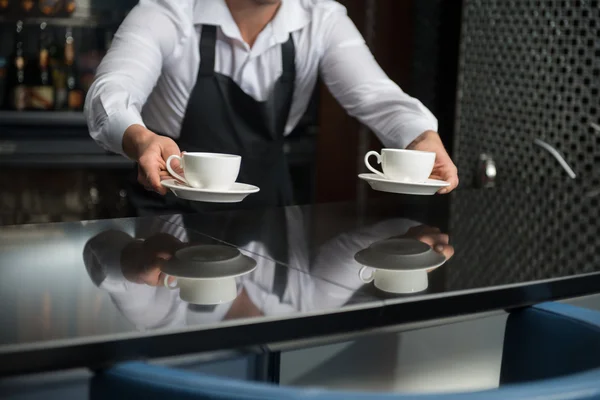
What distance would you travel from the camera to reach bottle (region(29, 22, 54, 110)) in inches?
117

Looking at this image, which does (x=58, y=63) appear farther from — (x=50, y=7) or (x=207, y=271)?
(x=207, y=271)

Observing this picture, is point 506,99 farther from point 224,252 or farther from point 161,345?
point 161,345

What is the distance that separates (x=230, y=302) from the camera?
74 cm

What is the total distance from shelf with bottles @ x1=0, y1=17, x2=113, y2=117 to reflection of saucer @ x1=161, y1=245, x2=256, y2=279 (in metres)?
2.24

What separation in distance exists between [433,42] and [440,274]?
251 centimetres

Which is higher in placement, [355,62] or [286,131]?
[355,62]

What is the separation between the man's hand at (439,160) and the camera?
1357 millimetres

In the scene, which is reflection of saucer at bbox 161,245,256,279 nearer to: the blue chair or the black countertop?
the black countertop

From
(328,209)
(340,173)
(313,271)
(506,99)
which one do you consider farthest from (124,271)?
(340,173)

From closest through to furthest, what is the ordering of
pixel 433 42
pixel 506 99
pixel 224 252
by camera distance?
pixel 224 252 < pixel 506 99 < pixel 433 42

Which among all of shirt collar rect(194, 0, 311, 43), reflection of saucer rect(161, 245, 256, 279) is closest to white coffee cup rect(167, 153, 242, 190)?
reflection of saucer rect(161, 245, 256, 279)

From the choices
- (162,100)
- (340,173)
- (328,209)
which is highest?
(162,100)

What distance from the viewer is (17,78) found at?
3.09m

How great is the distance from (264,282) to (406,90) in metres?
2.66
